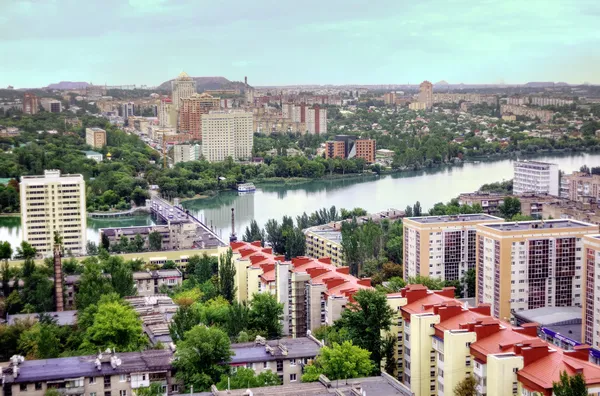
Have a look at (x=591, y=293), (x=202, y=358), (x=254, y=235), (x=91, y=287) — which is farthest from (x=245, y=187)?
(x=202, y=358)

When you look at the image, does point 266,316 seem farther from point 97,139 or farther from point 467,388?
point 97,139

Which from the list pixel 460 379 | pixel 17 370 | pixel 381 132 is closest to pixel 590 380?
pixel 460 379

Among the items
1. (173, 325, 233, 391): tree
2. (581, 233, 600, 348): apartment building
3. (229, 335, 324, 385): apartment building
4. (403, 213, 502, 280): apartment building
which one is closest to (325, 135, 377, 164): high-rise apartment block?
(403, 213, 502, 280): apartment building

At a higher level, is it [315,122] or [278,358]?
[315,122]

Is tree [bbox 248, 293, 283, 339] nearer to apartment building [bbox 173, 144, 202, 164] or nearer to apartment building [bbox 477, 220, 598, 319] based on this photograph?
apartment building [bbox 477, 220, 598, 319]

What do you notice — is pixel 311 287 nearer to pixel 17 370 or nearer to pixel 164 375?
pixel 164 375

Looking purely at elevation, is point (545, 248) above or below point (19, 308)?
above

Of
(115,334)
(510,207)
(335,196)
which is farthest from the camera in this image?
(335,196)
